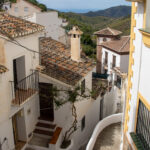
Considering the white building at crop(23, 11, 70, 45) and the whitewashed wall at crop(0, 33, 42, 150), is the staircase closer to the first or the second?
the whitewashed wall at crop(0, 33, 42, 150)

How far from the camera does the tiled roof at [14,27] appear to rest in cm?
896

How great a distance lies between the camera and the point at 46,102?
1256 cm

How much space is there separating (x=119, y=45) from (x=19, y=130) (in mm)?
24720

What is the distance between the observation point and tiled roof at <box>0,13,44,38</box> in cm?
896

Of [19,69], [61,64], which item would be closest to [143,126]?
[19,69]

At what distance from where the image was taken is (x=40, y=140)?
12.1 metres

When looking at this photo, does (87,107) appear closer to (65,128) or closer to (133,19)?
(65,128)

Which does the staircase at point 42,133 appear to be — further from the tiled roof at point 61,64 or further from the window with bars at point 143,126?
the window with bars at point 143,126

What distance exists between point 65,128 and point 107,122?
7.79ft

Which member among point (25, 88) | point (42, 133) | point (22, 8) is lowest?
point (42, 133)

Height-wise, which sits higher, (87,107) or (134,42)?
(134,42)

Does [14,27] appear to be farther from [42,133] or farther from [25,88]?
[42,133]

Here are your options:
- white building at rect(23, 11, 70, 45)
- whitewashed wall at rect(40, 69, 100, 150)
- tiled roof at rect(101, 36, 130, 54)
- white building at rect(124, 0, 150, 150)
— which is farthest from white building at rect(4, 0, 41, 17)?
white building at rect(124, 0, 150, 150)

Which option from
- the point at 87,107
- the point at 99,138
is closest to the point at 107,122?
the point at 99,138
